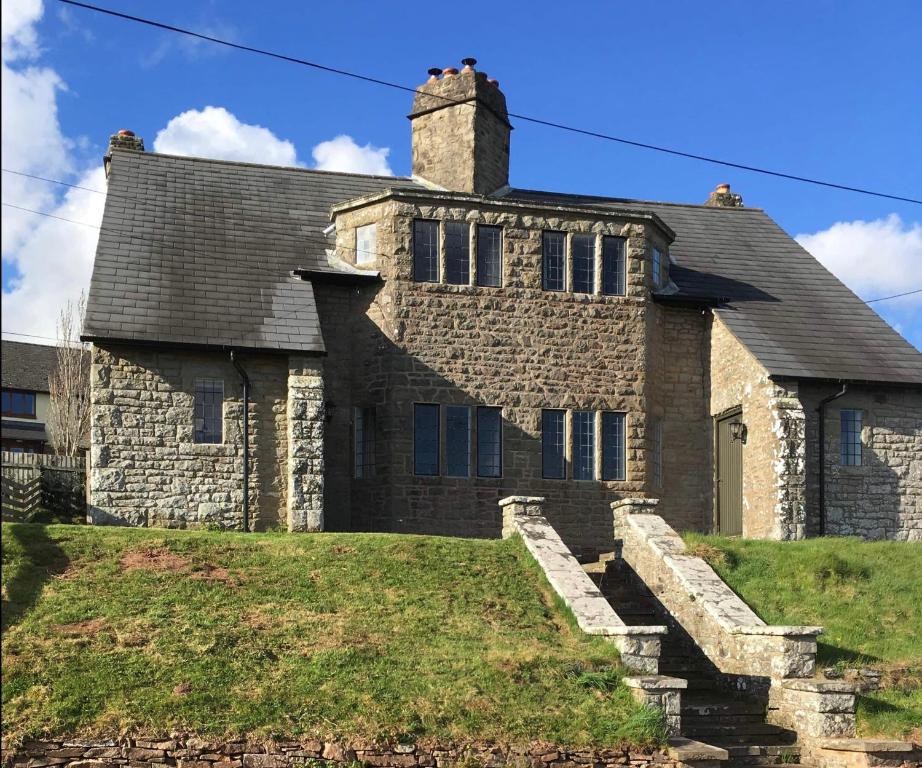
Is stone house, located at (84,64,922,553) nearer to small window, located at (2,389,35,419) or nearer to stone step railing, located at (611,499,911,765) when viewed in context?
stone step railing, located at (611,499,911,765)

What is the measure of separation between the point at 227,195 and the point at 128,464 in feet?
23.9

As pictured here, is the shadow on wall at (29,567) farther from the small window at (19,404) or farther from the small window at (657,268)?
the small window at (19,404)

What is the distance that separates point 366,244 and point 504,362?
3738 mm

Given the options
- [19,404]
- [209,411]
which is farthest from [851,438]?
[19,404]

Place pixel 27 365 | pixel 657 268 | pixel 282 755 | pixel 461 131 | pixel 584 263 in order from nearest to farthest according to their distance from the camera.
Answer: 1. pixel 282 755
2. pixel 584 263
3. pixel 657 268
4. pixel 461 131
5. pixel 27 365

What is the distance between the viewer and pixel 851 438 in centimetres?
2427

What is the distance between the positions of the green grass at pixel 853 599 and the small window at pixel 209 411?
28.5 feet

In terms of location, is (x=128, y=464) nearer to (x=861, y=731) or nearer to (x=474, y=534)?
(x=474, y=534)

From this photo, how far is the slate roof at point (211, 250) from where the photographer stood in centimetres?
2188

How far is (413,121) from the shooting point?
27.5 m

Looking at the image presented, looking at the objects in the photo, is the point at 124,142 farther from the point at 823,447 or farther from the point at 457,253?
the point at 823,447

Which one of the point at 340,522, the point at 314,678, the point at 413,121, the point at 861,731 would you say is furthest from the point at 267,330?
the point at 861,731

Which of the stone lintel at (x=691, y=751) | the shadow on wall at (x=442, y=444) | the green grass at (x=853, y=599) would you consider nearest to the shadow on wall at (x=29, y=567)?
the shadow on wall at (x=442, y=444)

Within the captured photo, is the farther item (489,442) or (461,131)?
(461,131)
